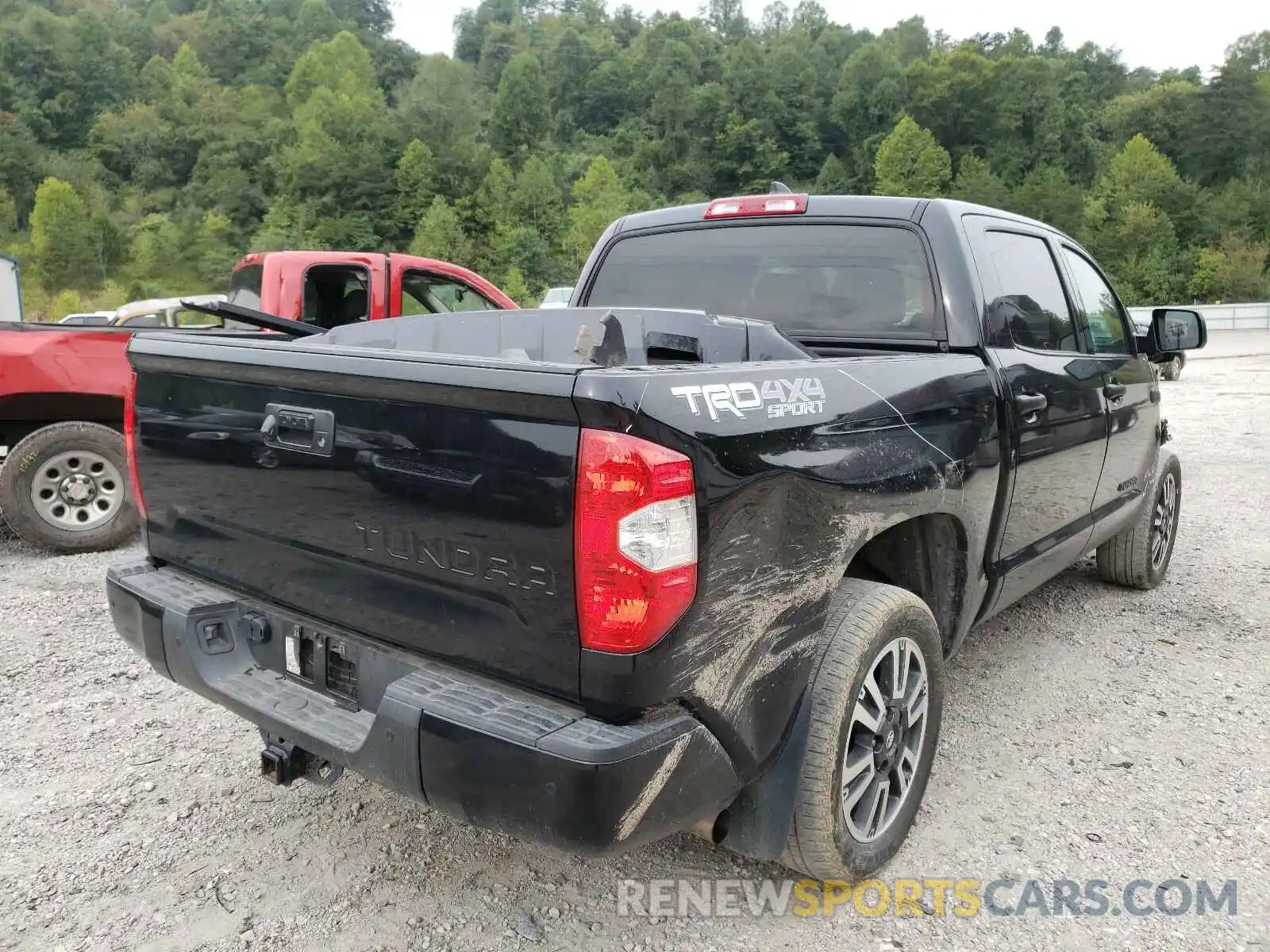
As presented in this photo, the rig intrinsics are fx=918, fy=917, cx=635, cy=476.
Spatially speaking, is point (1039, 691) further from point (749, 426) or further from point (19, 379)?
point (19, 379)

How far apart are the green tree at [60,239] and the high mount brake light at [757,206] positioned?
94.5m

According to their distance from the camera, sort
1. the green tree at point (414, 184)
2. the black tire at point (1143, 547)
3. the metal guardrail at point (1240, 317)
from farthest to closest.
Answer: the green tree at point (414, 184), the metal guardrail at point (1240, 317), the black tire at point (1143, 547)

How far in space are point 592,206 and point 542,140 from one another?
2575cm

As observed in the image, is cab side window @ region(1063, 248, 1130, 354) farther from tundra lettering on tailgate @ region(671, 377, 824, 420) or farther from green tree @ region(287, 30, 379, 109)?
green tree @ region(287, 30, 379, 109)

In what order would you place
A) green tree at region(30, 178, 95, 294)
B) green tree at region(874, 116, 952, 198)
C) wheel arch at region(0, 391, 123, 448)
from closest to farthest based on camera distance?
wheel arch at region(0, 391, 123, 448)
green tree at region(30, 178, 95, 294)
green tree at region(874, 116, 952, 198)

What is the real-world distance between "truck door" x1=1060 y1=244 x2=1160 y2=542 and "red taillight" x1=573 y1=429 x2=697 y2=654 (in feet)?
9.10

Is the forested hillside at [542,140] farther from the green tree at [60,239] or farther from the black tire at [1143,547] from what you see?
the black tire at [1143,547]

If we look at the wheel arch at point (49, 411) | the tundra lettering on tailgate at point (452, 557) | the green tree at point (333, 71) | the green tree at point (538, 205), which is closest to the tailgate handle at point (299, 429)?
the tundra lettering on tailgate at point (452, 557)

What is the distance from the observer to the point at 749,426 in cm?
187

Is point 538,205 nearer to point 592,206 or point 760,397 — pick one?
point 592,206

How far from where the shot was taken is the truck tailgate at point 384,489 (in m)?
1.76

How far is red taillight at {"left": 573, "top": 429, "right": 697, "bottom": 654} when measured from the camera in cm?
168

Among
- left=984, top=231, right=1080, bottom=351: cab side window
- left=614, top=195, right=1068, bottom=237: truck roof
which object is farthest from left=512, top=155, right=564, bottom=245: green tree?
left=984, top=231, right=1080, bottom=351: cab side window

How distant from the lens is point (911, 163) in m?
95.6
